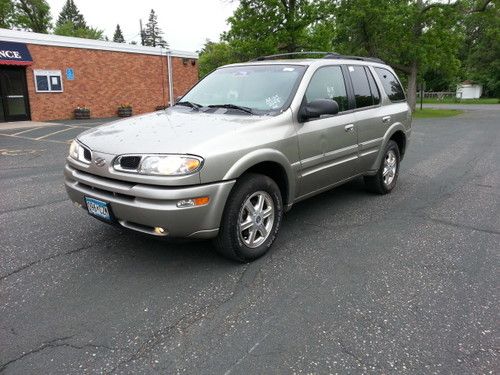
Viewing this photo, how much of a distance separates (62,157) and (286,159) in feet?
24.1

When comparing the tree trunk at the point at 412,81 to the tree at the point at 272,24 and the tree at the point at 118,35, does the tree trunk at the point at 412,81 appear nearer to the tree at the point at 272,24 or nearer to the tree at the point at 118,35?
the tree at the point at 272,24

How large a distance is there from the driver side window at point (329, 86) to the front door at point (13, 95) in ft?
58.2

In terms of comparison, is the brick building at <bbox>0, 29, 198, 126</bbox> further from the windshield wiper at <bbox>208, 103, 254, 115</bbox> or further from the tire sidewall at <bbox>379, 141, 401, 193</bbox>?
the tire sidewall at <bbox>379, 141, 401, 193</bbox>

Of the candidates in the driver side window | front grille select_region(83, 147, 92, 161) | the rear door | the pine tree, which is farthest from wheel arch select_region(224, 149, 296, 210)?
the pine tree

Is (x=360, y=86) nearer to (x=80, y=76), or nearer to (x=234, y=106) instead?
(x=234, y=106)

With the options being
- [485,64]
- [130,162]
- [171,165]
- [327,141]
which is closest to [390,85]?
[327,141]

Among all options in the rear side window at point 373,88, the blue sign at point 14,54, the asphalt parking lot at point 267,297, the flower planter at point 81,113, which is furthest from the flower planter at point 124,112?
the rear side window at point 373,88

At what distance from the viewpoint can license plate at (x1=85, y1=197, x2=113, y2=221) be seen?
3372 mm

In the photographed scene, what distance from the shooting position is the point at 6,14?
141 feet

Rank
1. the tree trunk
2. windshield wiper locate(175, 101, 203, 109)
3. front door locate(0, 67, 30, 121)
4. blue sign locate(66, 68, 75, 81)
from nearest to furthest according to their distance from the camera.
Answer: windshield wiper locate(175, 101, 203, 109), front door locate(0, 67, 30, 121), blue sign locate(66, 68, 75, 81), the tree trunk

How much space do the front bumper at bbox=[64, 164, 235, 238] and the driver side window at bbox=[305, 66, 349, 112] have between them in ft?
5.26

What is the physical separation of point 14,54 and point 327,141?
58.4 ft

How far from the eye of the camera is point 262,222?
376 centimetres

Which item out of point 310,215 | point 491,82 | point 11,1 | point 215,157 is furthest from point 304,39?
point 491,82
